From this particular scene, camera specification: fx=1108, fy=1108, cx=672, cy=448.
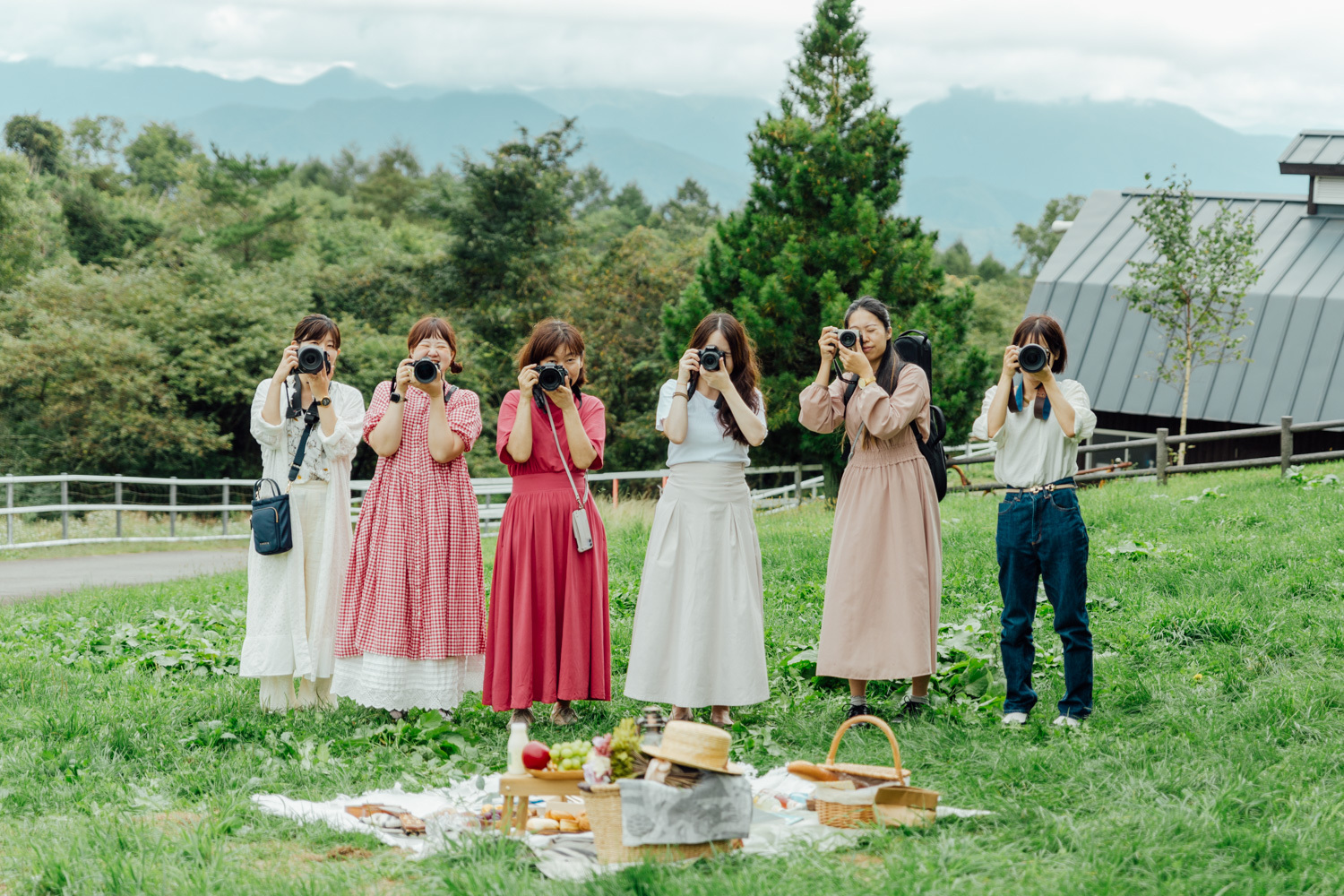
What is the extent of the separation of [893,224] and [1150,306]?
173 inches

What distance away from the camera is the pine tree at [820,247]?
18219 mm

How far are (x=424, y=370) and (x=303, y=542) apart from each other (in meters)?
1.25

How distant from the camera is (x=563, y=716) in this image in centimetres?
551

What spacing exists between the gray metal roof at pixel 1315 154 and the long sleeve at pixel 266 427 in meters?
20.4

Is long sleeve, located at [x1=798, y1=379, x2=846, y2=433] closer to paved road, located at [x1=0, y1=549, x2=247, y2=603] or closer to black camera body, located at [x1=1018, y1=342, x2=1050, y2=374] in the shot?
black camera body, located at [x1=1018, y1=342, x2=1050, y2=374]

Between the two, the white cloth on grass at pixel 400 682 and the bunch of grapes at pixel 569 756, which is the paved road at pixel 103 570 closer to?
the white cloth on grass at pixel 400 682

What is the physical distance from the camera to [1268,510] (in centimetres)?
999

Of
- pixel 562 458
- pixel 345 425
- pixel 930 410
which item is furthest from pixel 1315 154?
pixel 345 425

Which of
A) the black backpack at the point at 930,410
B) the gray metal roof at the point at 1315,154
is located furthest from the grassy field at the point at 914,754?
the gray metal roof at the point at 1315,154

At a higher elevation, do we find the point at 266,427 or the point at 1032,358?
the point at 1032,358

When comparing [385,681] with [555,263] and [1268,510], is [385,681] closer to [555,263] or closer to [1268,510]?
[1268,510]

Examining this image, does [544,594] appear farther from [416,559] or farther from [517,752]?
[517,752]

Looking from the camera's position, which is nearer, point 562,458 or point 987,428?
point 987,428

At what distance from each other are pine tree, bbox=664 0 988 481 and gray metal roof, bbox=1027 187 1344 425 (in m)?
3.40
